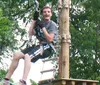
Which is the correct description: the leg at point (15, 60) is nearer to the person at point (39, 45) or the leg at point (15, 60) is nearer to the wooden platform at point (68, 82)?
the person at point (39, 45)

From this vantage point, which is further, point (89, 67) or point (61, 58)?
point (89, 67)

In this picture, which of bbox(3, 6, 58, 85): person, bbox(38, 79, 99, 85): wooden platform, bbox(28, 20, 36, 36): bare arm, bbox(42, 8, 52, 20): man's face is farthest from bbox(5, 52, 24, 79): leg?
bbox(42, 8, 52, 20): man's face

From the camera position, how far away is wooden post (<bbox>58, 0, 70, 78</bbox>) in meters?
4.81

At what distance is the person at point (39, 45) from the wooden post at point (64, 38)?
15 cm

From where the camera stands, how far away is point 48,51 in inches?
188

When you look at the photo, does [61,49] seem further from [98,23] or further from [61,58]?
[98,23]

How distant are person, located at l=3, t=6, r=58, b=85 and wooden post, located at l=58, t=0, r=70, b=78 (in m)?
0.15

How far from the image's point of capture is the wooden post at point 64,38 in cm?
481

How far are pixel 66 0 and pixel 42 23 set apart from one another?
55 cm

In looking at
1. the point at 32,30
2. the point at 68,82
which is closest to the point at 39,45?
the point at 32,30

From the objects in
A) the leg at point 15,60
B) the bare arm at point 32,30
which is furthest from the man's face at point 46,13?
the leg at point 15,60

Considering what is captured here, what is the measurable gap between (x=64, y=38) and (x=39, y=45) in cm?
35

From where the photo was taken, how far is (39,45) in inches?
185

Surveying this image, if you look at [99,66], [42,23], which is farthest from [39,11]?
[99,66]
